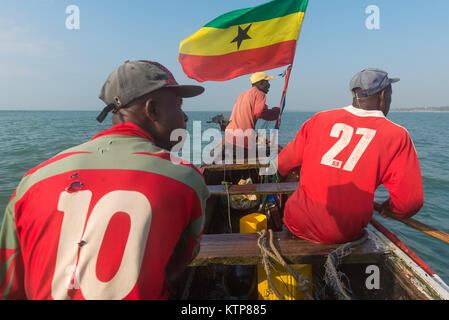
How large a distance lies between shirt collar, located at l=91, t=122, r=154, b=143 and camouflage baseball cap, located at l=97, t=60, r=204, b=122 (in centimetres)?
12

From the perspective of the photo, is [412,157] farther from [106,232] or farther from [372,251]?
[106,232]

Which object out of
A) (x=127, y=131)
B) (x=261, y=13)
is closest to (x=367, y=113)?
(x=127, y=131)

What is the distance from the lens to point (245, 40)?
5137 millimetres

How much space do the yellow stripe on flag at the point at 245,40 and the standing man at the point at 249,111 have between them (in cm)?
94

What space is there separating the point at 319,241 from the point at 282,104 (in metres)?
3.84

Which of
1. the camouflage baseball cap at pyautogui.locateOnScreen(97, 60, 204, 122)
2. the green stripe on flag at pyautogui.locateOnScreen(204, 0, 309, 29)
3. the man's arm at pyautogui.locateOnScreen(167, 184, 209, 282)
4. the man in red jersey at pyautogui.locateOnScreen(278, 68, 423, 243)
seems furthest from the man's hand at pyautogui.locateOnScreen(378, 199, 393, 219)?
the green stripe on flag at pyautogui.locateOnScreen(204, 0, 309, 29)

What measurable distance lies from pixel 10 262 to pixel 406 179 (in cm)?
247

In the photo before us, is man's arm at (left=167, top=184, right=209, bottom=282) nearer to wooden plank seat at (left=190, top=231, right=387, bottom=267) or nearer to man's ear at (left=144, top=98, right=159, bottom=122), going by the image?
man's ear at (left=144, top=98, right=159, bottom=122)

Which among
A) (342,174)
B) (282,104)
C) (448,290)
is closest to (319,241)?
(342,174)

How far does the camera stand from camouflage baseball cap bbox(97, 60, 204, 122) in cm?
122

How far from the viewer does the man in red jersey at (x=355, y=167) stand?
6.11ft

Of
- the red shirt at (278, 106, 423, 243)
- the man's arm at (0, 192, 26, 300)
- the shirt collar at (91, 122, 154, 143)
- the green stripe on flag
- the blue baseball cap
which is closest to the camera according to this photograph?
the man's arm at (0, 192, 26, 300)

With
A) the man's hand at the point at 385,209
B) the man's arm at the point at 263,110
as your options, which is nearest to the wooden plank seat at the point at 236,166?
the man's arm at the point at 263,110

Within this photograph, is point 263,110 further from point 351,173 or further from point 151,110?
point 151,110
